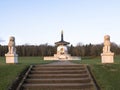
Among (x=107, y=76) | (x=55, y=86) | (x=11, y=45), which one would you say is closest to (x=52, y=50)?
(x=11, y=45)

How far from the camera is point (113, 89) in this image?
1695 cm

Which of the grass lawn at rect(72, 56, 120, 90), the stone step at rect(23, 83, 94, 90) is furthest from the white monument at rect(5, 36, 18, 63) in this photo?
the stone step at rect(23, 83, 94, 90)

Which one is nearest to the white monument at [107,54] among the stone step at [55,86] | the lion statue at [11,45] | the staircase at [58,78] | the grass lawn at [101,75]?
the grass lawn at [101,75]

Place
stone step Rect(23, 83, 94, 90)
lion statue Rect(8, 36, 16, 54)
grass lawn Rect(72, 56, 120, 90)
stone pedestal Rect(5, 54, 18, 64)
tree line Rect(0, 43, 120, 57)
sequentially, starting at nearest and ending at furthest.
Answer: grass lawn Rect(72, 56, 120, 90), stone step Rect(23, 83, 94, 90), stone pedestal Rect(5, 54, 18, 64), lion statue Rect(8, 36, 16, 54), tree line Rect(0, 43, 120, 57)

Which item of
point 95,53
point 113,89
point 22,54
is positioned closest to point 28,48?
point 22,54

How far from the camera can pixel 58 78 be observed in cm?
1973

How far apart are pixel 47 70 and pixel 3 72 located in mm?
2836

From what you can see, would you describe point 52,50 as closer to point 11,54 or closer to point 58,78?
point 11,54

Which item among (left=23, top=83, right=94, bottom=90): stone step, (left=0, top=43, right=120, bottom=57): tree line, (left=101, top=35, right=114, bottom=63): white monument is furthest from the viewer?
Result: (left=0, top=43, right=120, bottom=57): tree line

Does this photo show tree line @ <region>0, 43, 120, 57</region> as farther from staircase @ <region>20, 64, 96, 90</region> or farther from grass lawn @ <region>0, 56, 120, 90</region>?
staircase @ <region>20, 64, 96, 90</region>

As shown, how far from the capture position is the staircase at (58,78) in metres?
17.8

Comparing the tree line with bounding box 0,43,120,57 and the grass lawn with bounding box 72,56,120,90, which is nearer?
the grass lawn with bounding box 72,56,120,90

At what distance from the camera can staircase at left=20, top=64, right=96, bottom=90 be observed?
17.8 meters

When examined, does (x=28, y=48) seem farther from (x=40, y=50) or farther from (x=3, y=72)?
(x=3, y=72)
